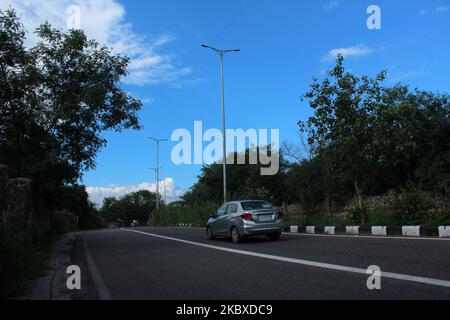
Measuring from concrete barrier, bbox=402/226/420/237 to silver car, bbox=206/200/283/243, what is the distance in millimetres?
4104

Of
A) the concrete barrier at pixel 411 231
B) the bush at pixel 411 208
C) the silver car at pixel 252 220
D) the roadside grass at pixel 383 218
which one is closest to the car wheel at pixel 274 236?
the silver car at pixel 252 220

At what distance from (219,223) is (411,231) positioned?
265 inches

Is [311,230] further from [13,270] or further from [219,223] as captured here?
[13,270]

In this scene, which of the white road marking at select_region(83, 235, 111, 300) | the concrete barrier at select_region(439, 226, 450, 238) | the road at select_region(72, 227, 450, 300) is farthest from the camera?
the concrete barrier at select_region(439, 226, 450, 238)

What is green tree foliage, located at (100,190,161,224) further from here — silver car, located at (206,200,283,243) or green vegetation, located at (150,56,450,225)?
silver car, located at (206,200,283,243)

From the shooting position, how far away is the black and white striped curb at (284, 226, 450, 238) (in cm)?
1455

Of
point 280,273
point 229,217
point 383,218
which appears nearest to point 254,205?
point 229,217

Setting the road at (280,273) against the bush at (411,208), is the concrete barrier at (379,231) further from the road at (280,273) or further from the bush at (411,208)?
the road at (280,273)

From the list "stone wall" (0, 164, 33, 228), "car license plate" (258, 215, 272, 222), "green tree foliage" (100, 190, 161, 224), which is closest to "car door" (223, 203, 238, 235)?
"car license plate" (258, 215, 272, 222)

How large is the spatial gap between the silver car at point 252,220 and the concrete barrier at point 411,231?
4.10 m

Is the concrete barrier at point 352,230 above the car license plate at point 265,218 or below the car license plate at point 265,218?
below

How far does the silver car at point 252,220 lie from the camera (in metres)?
15.7

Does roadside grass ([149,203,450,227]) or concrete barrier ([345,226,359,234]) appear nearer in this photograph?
roadside grass ([149,203,450,227])
